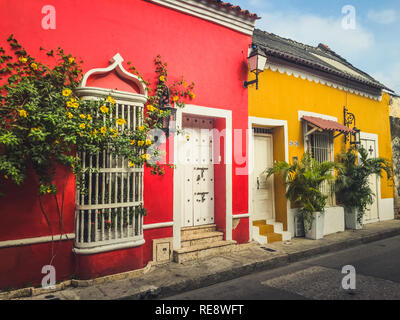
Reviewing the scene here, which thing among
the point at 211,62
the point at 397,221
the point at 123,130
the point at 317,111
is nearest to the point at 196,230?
the point at 123,130

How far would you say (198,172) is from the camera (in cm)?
599

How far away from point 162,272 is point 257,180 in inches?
137

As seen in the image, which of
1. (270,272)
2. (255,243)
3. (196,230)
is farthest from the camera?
(255,243)

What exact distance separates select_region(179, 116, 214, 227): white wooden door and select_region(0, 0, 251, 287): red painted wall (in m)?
0.54

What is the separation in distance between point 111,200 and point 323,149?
651 cm

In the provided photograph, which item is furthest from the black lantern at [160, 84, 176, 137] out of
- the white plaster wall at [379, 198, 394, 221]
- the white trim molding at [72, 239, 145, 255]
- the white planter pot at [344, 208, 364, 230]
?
the white plaster wall at [379, 198, 394, 221]

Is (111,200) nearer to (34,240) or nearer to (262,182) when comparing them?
(34,240)

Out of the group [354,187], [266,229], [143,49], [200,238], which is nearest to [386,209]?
[354,187]

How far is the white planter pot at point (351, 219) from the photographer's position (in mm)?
8117

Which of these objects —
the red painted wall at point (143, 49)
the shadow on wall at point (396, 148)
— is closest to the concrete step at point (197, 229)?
the red painted wall at point (143, 49)

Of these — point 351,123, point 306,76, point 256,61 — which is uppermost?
point 306,76

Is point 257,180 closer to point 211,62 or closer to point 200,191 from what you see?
point 200,191

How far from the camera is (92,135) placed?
3768 mm

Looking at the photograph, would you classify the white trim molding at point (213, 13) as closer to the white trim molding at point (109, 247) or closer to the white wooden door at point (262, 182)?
the white wooden door at point (262, 182)
